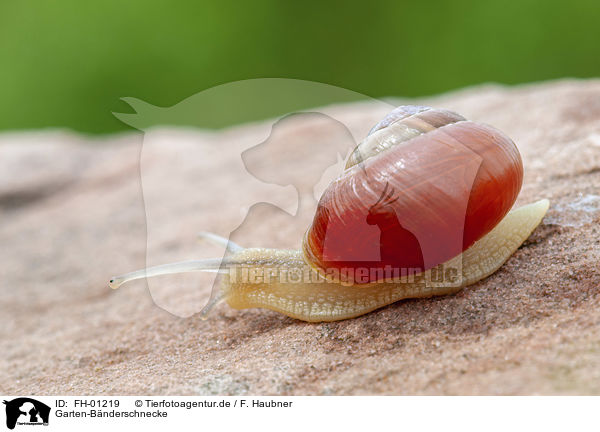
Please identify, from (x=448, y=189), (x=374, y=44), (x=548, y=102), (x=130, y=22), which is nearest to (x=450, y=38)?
(x=374, y=44)

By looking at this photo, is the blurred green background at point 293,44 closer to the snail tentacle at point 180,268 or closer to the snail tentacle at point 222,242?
the snail tentacle at point 222,242

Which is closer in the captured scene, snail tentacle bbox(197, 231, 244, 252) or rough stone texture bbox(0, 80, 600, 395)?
rough stone texture bbox(0, 80, 600, 395)

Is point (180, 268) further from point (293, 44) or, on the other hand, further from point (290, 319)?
point (293, 44)
